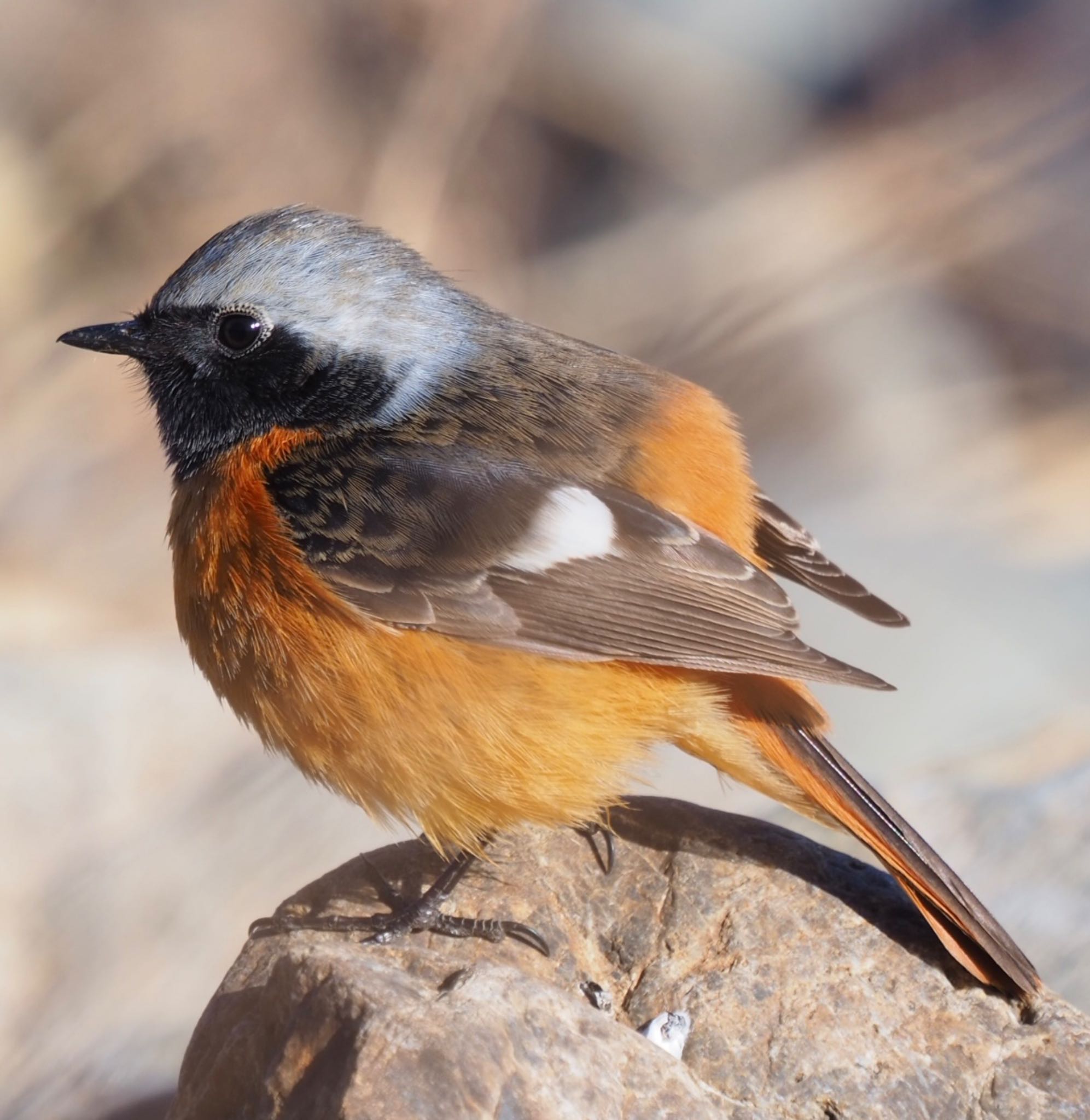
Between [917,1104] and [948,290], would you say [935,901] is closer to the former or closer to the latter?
[917,1104]

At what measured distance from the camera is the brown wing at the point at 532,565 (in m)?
3.15

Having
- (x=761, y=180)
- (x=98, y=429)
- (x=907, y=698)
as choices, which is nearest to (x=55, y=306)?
(x=98, y=429)

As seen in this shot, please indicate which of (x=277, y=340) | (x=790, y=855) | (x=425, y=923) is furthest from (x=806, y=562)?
(x=277, y=340)

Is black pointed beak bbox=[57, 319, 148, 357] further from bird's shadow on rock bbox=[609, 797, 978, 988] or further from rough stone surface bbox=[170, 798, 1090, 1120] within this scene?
bird's shadow on rock bbox=[609, 797, 978, 988]

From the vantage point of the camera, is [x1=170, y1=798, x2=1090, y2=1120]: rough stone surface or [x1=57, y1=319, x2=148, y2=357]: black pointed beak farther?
[x1=57, y1=319, x2=148, y2=357]: black pointed beak

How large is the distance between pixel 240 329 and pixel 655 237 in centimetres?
421

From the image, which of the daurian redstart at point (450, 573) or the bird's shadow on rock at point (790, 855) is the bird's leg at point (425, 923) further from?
the bird's shadow on rock at point (790, 855)

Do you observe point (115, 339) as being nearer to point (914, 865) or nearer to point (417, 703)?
point (417, 703)

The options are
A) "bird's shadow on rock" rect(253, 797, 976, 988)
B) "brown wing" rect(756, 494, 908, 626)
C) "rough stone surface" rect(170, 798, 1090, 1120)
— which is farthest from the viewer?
"brown wing" rect(756, 494, 908, 626)

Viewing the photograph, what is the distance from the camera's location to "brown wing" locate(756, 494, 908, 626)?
3783 mm

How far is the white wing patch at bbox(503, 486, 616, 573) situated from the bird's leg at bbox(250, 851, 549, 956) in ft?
2.46

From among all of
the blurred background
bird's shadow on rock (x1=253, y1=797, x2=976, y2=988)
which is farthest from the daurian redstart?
the blurred background

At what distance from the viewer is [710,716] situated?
10.9 ft

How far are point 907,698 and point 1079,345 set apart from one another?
2125 mm
